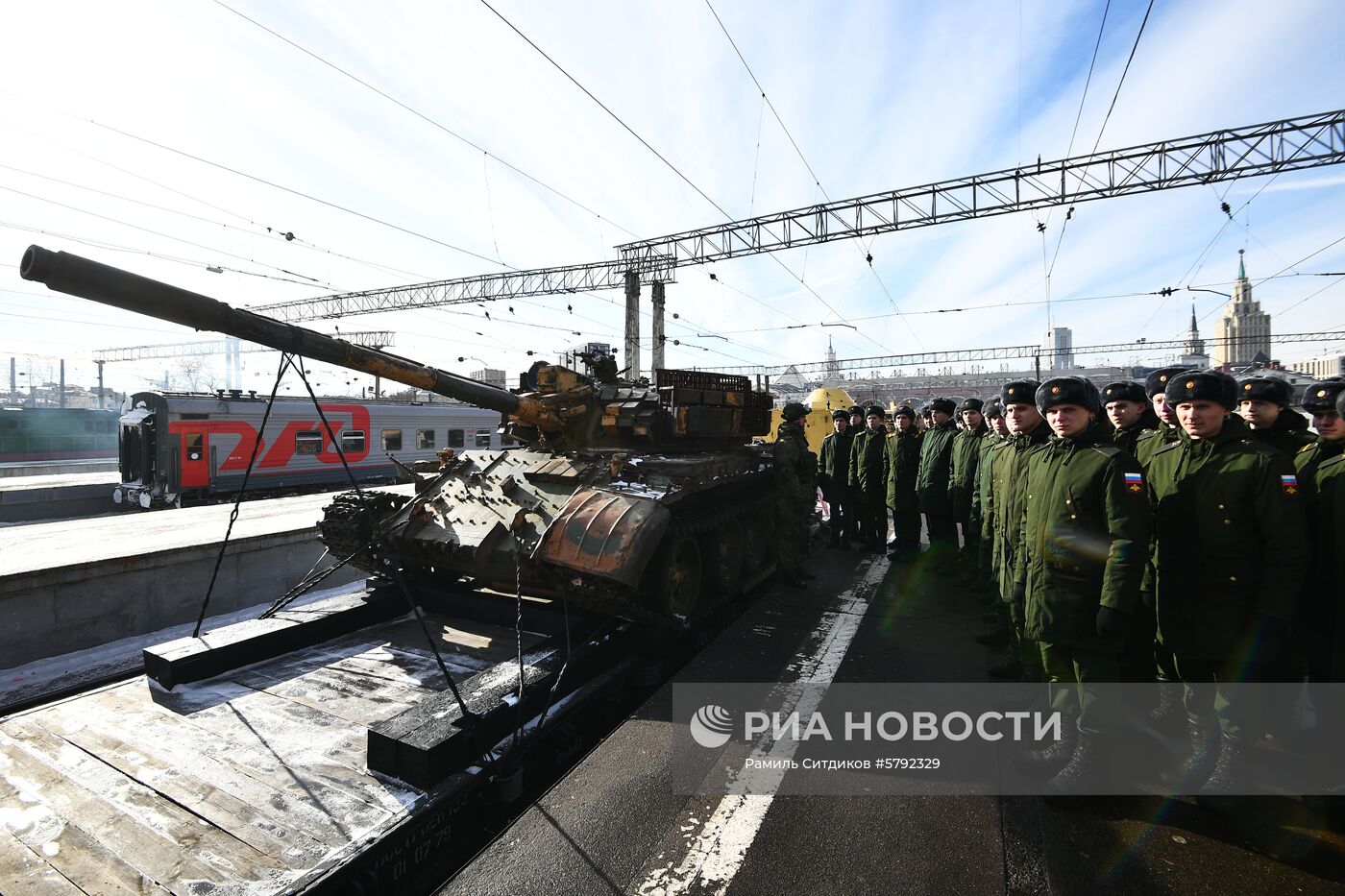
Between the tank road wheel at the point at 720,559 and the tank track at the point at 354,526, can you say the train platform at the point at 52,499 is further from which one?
the tank road wheel at the point at 720,559

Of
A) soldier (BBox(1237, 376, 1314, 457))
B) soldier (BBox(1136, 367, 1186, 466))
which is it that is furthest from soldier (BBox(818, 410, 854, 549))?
soldier (BBox(1237, 376, 1314, 457))

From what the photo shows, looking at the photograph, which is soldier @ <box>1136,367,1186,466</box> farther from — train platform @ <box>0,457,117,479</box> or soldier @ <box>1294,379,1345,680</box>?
train platform @ <box>0,457,117,479</box>

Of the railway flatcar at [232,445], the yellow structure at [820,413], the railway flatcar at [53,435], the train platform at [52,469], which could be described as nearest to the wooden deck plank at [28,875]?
the railway flatcar at [232,445]

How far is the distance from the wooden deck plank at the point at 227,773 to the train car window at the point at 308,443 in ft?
44.0

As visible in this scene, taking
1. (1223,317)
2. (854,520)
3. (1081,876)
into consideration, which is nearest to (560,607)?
(1081,876)

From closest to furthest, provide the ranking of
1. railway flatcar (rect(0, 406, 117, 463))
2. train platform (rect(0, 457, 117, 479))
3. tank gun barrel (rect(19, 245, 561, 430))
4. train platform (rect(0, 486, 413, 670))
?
tank gun barrel (rect(19, 245, 561, 430)) < train platform (rect(0, 486, 413, 670)) < train platform (rect(0, 457, 117, 479)) < railway flatcar (rect(0, 406, 117, 463))

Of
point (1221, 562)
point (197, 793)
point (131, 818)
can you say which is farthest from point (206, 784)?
point (1221, 562)

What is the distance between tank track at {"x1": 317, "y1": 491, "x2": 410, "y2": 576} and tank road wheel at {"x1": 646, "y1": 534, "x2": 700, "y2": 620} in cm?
293

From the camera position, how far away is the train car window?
1666 cm

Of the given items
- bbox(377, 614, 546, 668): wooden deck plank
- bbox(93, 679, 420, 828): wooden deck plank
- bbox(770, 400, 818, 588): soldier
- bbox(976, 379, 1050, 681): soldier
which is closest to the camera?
bbox(93, 679, 420, 828): wooden deck plank

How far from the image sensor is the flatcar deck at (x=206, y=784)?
9.67ft

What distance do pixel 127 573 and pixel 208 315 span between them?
15.1 feet

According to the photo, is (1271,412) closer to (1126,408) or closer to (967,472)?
(1126,408)

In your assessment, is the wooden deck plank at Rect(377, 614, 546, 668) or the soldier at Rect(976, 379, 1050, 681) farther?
the wooden deck plank at Rect(377, 614, 546, 668)
